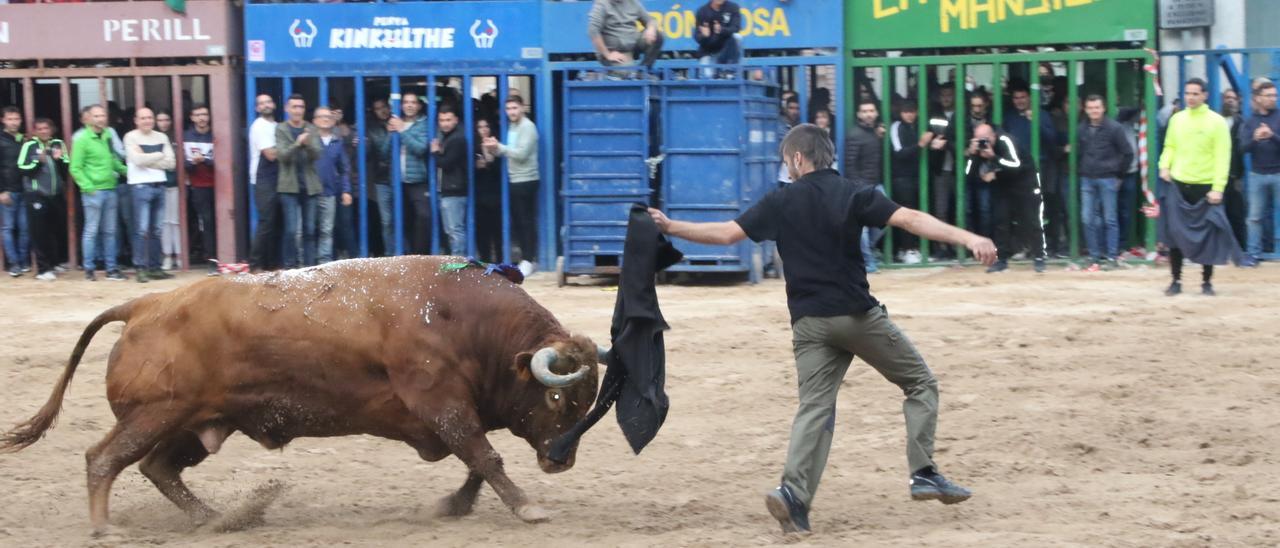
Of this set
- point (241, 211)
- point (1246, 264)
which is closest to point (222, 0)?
point (241, 211)

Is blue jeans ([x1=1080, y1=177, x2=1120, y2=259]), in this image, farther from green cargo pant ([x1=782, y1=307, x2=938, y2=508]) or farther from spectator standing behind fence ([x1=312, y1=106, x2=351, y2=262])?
green cargo pant ([x1=782, y1=307, x2=938, y2=508])

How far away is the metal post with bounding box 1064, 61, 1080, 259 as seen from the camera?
51.4ft

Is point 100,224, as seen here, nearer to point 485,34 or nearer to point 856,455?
point 485,34

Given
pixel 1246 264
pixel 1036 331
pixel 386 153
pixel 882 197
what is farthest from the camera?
pixel 386 153

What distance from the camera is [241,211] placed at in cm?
1697

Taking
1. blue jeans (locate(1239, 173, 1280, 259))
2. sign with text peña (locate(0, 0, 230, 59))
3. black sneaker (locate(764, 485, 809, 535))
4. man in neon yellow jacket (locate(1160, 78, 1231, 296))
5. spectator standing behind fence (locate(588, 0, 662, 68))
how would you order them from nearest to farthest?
black sneaker (locate(764, 485, 809, 535))
man in neon yellow jacket (locate(1160, 78, 1231, 296))
spectator standing behind fence (locate(588, 0, 662, 68))
blue jeans (locate(1239, 173, 1280, 259))
sign with text peña (locate(0, 0, 230, 59))

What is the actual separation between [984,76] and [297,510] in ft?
34.8

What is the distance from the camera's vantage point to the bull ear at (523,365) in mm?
7090

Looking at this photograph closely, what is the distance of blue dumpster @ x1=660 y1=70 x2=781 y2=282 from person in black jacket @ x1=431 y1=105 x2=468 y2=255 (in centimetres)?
209

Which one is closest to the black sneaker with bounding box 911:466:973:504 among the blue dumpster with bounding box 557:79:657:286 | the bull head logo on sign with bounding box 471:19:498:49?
the blue dumpster with bounding box 557:79:657:286

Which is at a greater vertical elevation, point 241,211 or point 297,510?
point 241,211

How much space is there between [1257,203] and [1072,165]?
170 cm

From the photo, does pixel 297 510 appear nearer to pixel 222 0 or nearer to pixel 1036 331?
pixel 1036 331

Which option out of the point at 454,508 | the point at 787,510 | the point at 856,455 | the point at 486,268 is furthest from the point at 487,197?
the point at 787,510
